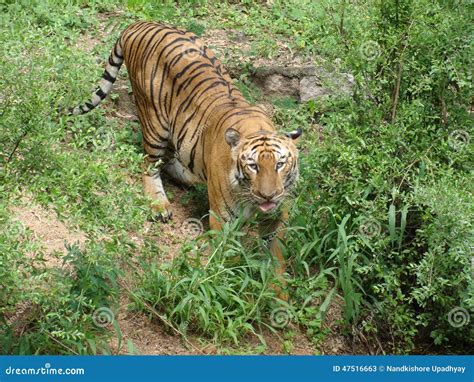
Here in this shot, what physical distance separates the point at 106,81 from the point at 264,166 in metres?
2.34

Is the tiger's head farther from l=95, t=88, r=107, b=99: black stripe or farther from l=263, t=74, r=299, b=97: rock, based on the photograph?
l=263, t=74, r=299, b=97: rock

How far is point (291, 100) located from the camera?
938 cm

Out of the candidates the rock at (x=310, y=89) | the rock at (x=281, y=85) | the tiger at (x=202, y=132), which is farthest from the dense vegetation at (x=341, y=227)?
the rock at (x=281, y=85)

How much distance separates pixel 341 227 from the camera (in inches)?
278

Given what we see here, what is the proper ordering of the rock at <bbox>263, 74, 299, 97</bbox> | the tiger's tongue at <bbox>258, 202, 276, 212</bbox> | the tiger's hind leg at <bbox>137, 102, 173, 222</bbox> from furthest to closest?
the rock at <bbox>263, 74, 299, 97</bbox>
the tiger's hind leg at <bbox>137, 102, 173, 222</bbox>
the tiger's tongue at <bbox>258, 202, 276, 212</bbox>

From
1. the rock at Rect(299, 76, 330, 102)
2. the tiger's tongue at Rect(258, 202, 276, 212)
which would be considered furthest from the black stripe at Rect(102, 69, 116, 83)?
the tiger's tongue at Rect(258, 202, 276, 212)

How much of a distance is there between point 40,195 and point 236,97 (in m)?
2.95

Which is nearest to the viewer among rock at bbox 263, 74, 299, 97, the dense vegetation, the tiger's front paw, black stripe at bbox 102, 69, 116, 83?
the dense vegetation

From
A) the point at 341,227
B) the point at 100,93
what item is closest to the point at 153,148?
the point at 100,93

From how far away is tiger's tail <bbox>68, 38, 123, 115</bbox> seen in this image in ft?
28.0

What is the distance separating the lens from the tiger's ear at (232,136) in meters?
7.14

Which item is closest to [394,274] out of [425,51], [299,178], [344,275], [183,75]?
[344,275]

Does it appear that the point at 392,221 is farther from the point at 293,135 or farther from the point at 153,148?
the point at 153,148

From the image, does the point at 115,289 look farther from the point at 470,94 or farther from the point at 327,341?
the point at 470,94
